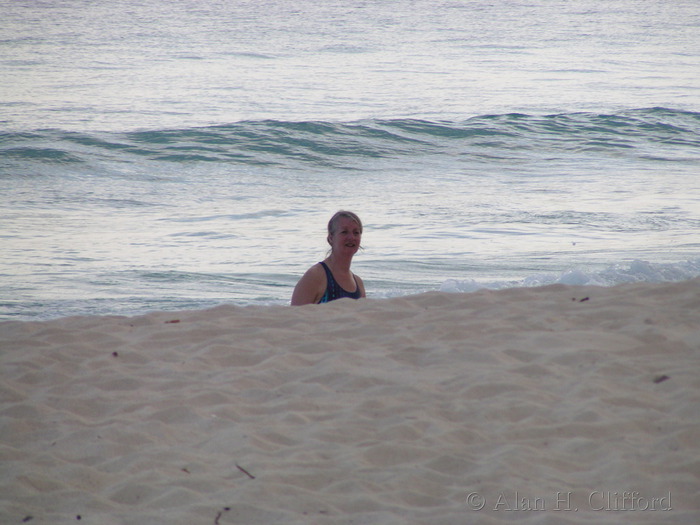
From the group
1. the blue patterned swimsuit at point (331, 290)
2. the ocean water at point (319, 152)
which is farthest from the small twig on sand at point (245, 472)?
the ocean water at point (319, 152)

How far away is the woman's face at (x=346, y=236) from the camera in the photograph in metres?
5.67

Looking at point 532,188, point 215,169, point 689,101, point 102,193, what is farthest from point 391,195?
point 689,101

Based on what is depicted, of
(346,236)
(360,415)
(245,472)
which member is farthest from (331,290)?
(245,472)

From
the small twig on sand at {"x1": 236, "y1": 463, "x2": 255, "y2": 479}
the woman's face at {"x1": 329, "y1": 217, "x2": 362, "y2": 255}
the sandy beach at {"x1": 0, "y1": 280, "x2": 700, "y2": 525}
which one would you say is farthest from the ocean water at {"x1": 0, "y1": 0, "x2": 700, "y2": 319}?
the small twig on sand at {"x1": 236, "y1": 463, "x2": 255, "y2": 479}

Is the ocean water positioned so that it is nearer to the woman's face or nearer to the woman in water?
the woman in water

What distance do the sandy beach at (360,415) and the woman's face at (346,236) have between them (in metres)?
0.63

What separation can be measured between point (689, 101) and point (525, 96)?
4.92 metres

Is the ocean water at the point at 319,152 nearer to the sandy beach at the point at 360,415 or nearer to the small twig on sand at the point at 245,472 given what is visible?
the sandy beach at the point at 360,415

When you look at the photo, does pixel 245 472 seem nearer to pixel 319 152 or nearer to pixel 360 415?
pixel 360 415

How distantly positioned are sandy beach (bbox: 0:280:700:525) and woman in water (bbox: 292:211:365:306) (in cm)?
44

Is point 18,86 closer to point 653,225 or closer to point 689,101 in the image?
point 653,225

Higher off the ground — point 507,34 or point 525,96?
point 507,34

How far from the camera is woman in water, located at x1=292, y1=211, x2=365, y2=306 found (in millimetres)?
5688

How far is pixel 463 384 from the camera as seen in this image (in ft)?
12.7
